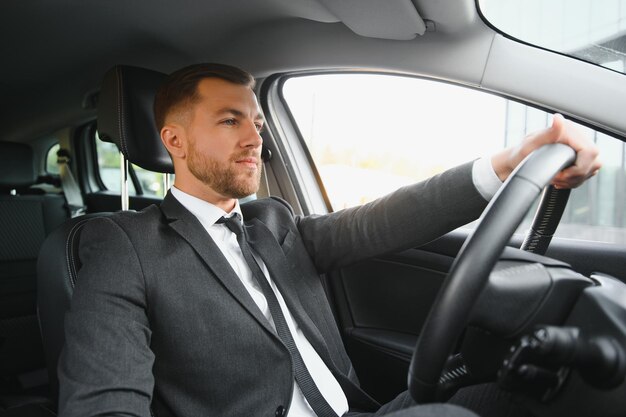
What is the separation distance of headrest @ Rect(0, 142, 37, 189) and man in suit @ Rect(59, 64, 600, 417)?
1618mm

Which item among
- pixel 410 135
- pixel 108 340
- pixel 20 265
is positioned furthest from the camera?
pixel 20 265

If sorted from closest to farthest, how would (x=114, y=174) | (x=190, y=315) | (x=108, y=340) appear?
(x=108, y=340) → (x=190, y=315) → (x=114, y=174)

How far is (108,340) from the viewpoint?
1042 mm

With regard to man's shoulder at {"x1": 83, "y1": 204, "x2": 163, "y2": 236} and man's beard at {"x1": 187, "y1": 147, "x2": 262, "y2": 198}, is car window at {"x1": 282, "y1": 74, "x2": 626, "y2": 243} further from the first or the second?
man's shoulder at {"x1": 83, "y1": 204, "x2": 163, "y2": 236}

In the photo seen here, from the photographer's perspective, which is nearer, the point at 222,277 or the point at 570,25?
the point at 222,277

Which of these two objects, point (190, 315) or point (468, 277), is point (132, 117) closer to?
point (190, 315)

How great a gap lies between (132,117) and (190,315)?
703 millimetres

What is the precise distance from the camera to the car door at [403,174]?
152cm

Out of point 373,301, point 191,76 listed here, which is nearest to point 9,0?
point 191,76

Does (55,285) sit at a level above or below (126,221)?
below

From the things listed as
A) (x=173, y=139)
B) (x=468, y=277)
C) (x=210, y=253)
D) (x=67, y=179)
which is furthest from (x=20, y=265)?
(x=468, y=277)

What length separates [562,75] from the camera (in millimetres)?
1355

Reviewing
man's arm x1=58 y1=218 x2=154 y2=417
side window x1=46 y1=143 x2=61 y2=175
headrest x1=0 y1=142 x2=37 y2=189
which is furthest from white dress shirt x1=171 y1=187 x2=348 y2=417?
side window x1=46 y1=143 x2=61 y2=175

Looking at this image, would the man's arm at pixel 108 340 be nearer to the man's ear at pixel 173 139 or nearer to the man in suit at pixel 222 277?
the man in suit at pixel 222 277
